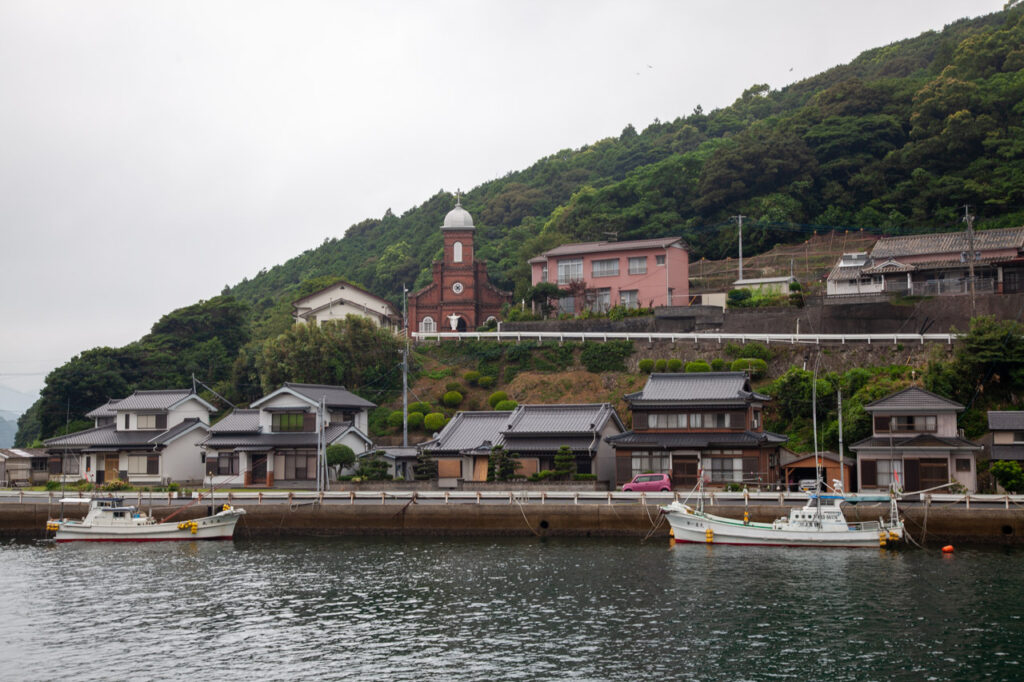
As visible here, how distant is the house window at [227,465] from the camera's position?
2314 inches

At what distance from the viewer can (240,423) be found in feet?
200

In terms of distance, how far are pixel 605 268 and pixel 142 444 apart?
4034 centimetres

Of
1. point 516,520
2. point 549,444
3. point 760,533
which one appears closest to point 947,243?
point 549,444

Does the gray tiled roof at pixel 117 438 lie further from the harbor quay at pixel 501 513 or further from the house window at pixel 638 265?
the house window at pixel 638 265

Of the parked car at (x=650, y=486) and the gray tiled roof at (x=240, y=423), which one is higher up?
the gray tiled roof at (x=240, y=423)

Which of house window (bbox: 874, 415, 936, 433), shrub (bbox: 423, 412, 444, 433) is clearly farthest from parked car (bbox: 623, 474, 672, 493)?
shrub (bbox: 423, 412, 444, 433)

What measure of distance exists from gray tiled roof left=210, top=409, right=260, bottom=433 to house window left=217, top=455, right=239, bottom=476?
181cm

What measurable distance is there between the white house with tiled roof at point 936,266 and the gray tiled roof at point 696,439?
69.8ft

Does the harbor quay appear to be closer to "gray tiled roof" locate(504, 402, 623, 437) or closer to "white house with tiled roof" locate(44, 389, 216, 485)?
"gray tiled roof" locate(504, 402, 623, 437)

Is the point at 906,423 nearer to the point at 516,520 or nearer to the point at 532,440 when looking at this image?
the point at 532,440

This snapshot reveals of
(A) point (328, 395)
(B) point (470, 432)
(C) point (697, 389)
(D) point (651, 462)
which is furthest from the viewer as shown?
(A) point (328, 395)

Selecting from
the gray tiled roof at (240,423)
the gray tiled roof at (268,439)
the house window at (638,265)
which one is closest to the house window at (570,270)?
the house window at (638,265)

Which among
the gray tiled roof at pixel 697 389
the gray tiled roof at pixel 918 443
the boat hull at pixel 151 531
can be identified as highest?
the gray tiled roof at pixel 697 389

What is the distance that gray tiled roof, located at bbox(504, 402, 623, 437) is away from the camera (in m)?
52.7
